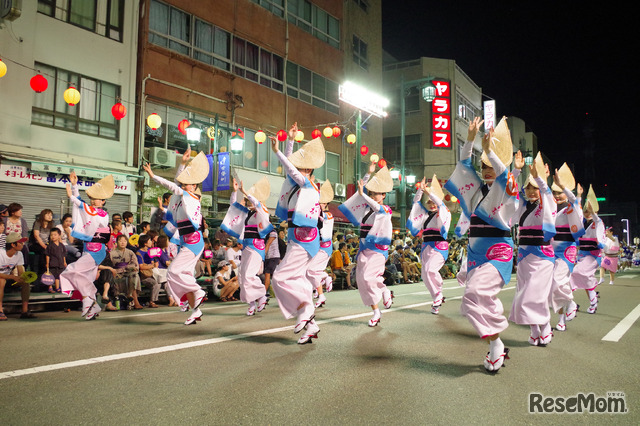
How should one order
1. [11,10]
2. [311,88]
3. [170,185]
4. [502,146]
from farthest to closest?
[311,88]
[11,10]
[170,185]
[502,146]

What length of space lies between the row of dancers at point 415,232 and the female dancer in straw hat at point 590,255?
22 mm

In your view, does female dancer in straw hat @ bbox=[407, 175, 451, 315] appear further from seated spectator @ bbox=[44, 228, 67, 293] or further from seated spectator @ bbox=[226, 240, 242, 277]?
seated spectator @ bbox=[44, 228, 67, 293]

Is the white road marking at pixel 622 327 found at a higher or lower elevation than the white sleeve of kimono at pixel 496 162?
lower

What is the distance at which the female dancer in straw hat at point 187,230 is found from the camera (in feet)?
25.1

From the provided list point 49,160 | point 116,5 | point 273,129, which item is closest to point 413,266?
point 273,129

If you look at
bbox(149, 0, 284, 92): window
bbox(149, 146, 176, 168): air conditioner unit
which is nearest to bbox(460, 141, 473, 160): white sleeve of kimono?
bbox(149, 146, 176, 168): air conditioner unit

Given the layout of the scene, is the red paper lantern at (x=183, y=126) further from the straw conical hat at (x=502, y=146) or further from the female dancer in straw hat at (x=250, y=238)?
the straw conical hat at (x=502, y=146)

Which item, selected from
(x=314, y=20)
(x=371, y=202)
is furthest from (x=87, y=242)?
(x=314, y=20)

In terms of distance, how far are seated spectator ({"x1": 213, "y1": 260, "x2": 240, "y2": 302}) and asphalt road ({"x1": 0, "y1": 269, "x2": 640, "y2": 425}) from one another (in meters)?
3.77

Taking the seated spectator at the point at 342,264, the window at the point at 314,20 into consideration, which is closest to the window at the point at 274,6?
the window at the point at 314,20

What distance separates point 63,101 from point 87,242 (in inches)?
389

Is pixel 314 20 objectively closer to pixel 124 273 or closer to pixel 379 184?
pixel 379 184

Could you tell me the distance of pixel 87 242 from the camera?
8148 millimetres

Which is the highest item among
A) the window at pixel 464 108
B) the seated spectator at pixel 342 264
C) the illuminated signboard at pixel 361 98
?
the window at pixel 464 108
